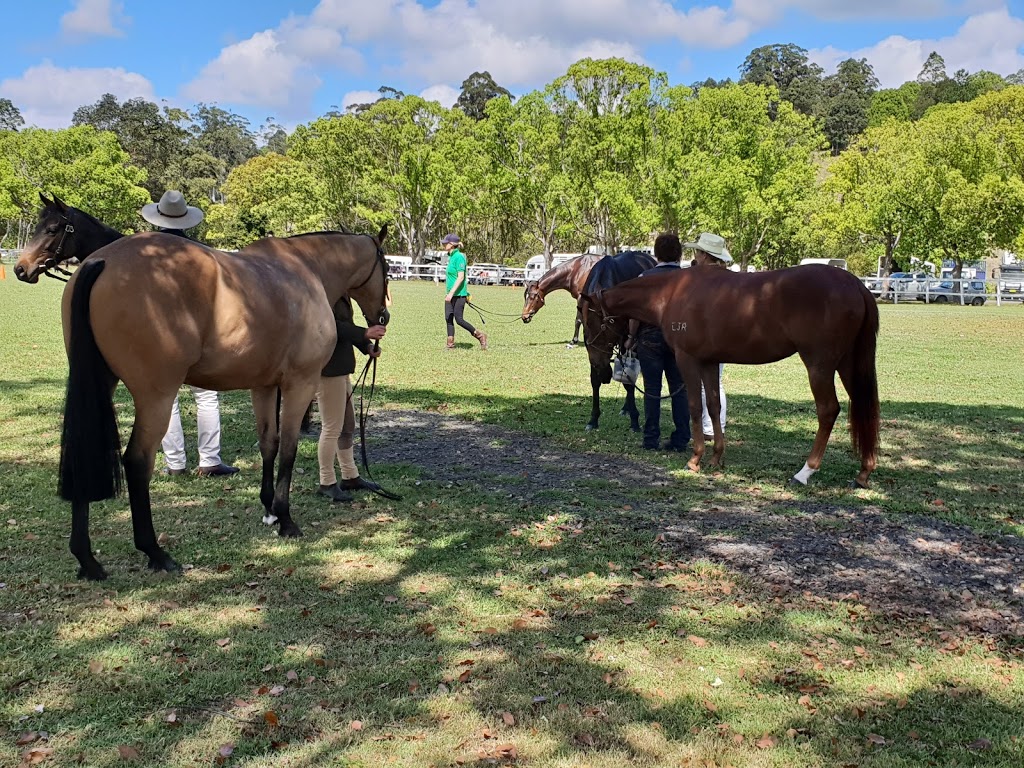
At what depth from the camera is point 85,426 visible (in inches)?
203

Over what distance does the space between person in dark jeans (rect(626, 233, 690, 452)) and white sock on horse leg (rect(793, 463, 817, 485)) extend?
1675 mm

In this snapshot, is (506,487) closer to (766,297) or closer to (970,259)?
(766,297)

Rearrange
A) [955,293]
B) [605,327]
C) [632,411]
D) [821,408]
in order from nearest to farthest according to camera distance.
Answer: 1. [821,408]
2. [605,327]
3. [632,411]
4. [955,293]

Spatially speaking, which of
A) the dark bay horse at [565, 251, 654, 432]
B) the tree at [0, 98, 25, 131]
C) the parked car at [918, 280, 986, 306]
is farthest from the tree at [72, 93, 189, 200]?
the dark bay horse at [565, 251, 654, 432]

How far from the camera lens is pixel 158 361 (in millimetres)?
5215

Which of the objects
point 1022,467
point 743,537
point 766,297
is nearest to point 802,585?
point 743,537

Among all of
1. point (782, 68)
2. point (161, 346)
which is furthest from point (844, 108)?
point (161, 346)

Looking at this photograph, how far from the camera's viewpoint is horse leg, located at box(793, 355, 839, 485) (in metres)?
7.91

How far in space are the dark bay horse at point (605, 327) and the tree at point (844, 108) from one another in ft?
364

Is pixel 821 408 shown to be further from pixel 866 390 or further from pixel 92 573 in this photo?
pixel 92 573

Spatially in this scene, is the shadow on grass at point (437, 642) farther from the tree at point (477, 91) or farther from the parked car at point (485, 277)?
the tree at point (477, 91)

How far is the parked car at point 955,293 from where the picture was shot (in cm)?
4369

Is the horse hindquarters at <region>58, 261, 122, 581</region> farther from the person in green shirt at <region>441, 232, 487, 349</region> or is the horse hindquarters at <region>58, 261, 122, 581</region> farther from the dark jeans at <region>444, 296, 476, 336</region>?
the dark jeans at <region>444, 296, 476, 336</region>

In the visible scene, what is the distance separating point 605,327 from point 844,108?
122 m
